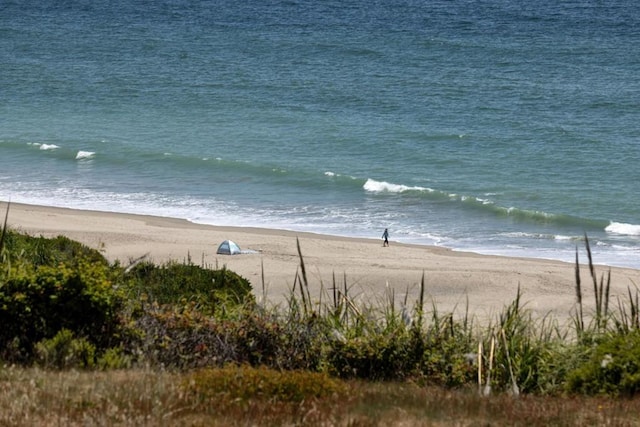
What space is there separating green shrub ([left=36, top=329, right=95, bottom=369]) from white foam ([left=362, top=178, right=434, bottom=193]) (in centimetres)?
2401

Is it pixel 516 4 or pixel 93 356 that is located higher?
pixel 516 4

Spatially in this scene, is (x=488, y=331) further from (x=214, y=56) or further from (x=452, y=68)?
(x=214, y=56)

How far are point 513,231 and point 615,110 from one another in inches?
651

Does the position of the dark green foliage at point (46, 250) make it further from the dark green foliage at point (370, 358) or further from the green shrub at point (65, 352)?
the dark green foliage at point (370, 358)

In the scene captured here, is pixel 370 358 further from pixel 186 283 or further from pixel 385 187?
pixel 385 187

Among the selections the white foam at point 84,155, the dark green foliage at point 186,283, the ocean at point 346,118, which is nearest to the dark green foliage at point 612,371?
the dark green foliage at point 186,283

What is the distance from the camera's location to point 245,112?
45.8 metres

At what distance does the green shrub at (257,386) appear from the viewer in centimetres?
802

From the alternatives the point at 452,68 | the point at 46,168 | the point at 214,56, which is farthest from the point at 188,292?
the point at 214,56

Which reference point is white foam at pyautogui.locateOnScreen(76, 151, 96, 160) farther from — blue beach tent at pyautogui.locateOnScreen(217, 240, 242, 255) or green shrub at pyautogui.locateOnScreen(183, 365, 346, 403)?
green shrub at pyautogui.locateOnScreen(183, 365, 346, 403)

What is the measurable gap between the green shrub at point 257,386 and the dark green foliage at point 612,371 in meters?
2.46

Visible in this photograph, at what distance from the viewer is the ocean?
102 feet

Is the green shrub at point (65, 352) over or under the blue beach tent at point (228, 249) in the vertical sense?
under

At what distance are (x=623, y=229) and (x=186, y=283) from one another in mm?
17181
